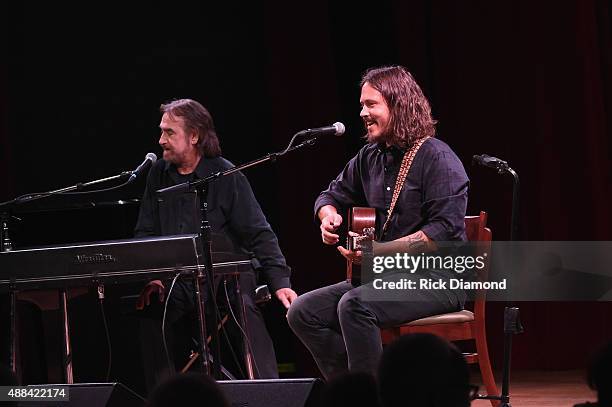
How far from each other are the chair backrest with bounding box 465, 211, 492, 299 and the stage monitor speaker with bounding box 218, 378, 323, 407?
129cm

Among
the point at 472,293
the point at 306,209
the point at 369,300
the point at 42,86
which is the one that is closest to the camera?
the point at 369,300

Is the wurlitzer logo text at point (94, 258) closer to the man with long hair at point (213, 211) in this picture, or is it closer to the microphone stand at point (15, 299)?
the microphone stand at point (15, 299)

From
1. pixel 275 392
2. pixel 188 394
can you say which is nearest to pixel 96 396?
pixel 275 392

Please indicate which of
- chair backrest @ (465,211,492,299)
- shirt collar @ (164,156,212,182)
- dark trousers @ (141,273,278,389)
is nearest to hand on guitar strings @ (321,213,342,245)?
chair backrest @ (465,211,492,299)

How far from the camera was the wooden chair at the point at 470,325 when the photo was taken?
3.95m

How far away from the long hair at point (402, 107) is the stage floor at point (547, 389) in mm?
1332

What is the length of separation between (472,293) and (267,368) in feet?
3.68

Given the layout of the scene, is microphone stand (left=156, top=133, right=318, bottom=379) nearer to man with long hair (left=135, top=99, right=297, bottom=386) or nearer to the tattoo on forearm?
the tattoo on forearm

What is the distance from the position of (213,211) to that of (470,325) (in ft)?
4.52

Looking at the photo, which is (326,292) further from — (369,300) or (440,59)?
(440,59)

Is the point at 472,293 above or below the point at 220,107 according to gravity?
below

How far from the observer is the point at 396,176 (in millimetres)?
Result: 3947

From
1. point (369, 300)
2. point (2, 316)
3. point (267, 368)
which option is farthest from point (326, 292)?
point (2, 316)

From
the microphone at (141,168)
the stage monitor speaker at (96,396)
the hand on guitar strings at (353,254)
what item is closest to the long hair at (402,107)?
the hand on guitar strings at (353,254)
